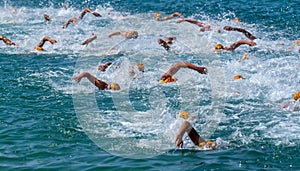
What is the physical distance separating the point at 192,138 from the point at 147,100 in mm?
4690

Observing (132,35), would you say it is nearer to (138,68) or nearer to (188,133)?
(138,68)

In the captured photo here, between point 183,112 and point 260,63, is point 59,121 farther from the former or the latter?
point 260,63

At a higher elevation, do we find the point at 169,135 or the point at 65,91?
the point at 65,91

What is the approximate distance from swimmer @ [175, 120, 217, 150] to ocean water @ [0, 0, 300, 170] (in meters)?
0.22

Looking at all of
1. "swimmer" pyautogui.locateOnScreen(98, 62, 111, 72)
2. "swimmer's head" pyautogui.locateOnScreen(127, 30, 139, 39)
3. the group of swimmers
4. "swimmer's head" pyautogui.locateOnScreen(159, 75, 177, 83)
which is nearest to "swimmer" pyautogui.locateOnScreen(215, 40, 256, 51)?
the group of swimmers

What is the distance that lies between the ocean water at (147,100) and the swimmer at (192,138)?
218 millimetres

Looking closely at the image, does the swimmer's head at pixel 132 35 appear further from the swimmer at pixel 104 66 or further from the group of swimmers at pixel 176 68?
the swimmer at pixel 104 66

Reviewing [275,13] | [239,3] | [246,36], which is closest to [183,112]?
[246,36]

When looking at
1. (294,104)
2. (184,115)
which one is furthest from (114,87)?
(294,104)

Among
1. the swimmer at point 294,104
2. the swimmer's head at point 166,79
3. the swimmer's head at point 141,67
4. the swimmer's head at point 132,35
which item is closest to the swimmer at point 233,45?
the swimmer's head at point 132,35

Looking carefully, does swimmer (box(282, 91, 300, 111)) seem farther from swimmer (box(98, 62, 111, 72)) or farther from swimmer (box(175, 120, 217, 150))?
swimmer (box(98, 62, 111, 72))

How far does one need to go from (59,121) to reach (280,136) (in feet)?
19.0

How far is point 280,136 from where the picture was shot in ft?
43.4

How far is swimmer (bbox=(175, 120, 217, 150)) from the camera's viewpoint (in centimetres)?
1235
